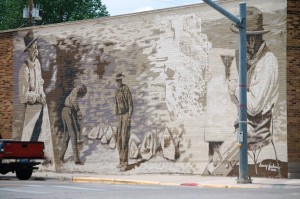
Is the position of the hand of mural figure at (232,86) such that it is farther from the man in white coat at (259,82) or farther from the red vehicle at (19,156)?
the red vehicle at (19,156)

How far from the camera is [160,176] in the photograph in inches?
1032

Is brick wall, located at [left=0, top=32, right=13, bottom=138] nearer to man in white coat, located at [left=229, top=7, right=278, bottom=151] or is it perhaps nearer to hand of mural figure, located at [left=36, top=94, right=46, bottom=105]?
hand of mural figure, located at [left=36, top=94, right=46, bottom=105]

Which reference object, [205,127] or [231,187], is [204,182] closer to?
[231,187]

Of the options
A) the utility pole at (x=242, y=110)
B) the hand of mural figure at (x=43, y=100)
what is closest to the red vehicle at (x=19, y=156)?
the hand of mural figure at (x=43, y=100)

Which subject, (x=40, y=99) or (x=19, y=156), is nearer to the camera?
(x=19, y=156)

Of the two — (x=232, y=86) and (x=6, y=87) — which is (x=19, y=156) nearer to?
(x=232, y=86)

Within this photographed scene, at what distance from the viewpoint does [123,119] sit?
28.8 m

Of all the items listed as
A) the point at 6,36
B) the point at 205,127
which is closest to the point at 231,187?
the point at 205,127

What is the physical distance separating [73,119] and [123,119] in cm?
289

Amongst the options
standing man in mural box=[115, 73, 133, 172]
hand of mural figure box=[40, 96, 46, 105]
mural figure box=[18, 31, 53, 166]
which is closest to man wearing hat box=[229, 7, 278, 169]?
standing man in mural box=[115, 73, 133, 172]

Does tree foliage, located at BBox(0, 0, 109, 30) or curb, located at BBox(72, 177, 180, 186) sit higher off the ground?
tree foliage, located at BBox(0, 0, 109, 30)

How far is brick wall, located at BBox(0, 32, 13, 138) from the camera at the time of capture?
33188 mm

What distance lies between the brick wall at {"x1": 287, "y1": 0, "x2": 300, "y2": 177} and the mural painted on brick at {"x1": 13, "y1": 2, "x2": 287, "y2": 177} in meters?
0.26

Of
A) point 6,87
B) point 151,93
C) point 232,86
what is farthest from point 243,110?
point 6,87
